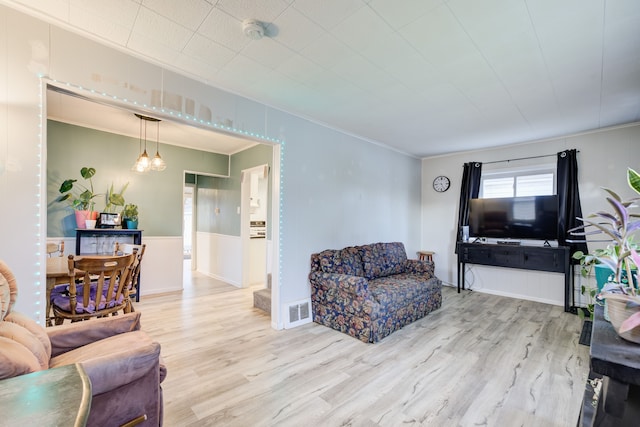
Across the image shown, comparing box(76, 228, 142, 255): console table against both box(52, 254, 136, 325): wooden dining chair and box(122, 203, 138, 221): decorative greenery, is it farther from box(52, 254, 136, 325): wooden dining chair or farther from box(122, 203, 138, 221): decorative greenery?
box(52, 254, 136, 325): wooden dining chair

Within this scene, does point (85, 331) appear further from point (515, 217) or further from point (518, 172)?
point (518, 172)

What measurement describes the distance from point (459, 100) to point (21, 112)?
3624 millimetres

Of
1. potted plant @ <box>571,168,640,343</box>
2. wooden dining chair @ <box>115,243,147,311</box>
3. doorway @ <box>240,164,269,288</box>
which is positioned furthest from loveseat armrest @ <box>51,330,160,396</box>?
doorway @ <box>240,164,269,288</box>

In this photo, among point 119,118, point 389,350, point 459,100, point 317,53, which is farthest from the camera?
point 119,118

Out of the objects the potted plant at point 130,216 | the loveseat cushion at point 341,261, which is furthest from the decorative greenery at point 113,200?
the loveseat cushion at point 341,261

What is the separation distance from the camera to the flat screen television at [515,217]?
165 inches

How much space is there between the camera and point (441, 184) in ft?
18.2

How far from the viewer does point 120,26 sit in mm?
1911

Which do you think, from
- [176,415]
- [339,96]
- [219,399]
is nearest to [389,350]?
[219,399]

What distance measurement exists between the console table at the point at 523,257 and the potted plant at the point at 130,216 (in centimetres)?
530

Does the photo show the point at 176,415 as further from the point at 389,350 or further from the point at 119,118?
the point at 119,118

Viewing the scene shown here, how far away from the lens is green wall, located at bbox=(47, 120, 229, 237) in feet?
12.8

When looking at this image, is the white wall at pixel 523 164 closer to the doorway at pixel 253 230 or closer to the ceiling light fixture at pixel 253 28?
the doorway at pixel 253 230

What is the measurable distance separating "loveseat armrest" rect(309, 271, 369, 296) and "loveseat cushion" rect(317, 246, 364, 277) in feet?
0.43
